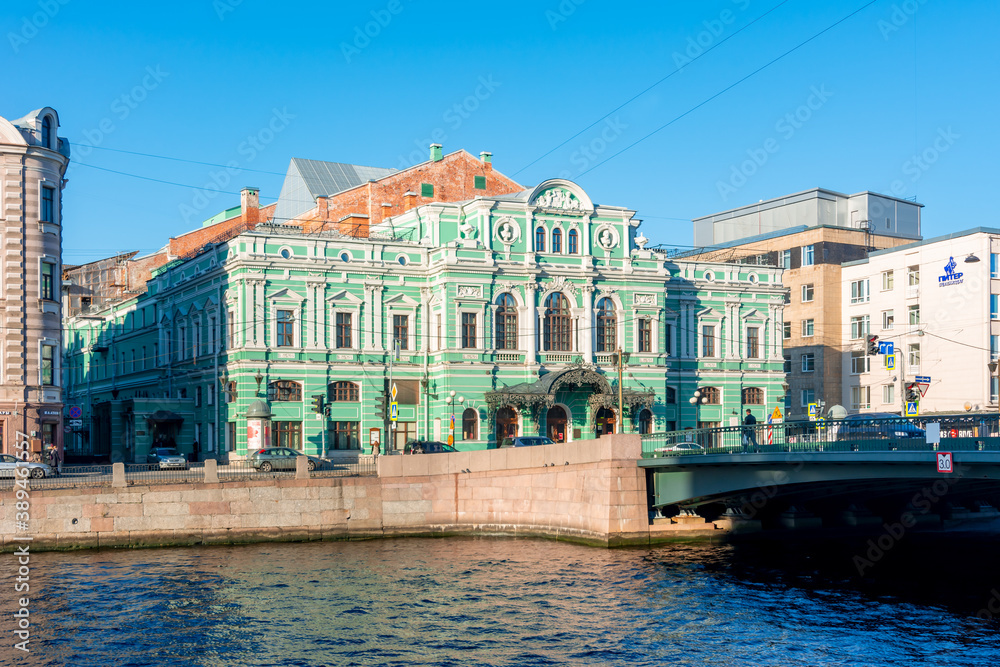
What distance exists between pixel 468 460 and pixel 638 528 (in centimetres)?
803

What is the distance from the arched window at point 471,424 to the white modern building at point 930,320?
26.6m

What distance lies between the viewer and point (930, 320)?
74562mm

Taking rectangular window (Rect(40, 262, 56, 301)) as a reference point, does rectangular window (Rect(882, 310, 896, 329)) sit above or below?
below

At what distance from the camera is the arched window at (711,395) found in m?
70.6

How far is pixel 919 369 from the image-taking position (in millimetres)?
76000

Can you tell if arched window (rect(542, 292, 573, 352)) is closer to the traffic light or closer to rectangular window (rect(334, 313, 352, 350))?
rectangular window (rect(334, 313, 352, 350))

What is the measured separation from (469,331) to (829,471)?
30700mm

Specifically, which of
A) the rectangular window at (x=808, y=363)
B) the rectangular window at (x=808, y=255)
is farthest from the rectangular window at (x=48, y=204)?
the rectangular window at (x=808, y=363)

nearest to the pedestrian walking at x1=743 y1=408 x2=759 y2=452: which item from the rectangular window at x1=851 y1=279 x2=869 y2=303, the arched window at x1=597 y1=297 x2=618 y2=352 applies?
the arched window at x1=597 y1=297 x2=618 y2=352

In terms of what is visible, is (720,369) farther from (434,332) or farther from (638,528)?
(638,528)

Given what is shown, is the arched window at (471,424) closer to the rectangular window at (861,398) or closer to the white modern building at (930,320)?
the white modern building at (930,320)

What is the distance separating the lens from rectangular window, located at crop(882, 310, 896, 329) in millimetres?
78188

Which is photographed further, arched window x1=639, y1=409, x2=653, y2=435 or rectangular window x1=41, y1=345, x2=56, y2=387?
arched window x1=639, y1=409, x2=653, y2=435

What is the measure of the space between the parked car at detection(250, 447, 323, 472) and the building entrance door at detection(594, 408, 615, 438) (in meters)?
20.4
